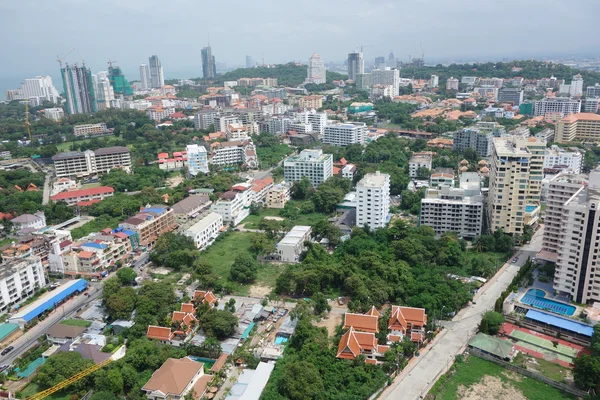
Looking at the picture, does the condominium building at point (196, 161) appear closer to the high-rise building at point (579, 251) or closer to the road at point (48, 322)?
the road at point (48, 322)

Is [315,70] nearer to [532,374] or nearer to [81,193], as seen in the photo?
[81,193]

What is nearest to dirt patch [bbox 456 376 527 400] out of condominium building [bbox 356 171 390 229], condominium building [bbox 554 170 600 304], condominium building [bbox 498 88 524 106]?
condominium building [bbox 554 170 600 304]

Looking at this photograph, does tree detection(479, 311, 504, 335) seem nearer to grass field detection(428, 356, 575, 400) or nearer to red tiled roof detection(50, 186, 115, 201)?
grass field detection(428, 356, 575, 400)

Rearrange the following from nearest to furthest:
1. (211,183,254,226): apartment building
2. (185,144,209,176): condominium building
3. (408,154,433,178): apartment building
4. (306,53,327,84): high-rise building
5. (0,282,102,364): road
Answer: (0,282,102,364): road, (211,183,254,226): apartment building, (408,154,433,178): apartment building, (185,144,209,176): condominium building, (306,53,327,84): high-rise building

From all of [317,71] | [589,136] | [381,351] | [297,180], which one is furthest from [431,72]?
[381,351]

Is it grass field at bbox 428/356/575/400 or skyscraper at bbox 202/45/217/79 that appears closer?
grass field at bbox 428/356/575/400

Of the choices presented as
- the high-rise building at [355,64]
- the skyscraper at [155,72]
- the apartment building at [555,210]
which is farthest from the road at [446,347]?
the skyscraper at [155,72]

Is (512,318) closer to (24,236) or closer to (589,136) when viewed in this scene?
(24,236)
